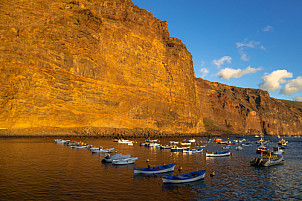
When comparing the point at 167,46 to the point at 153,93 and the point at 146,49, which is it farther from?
the point at 153,93

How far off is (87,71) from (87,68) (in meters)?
1.28

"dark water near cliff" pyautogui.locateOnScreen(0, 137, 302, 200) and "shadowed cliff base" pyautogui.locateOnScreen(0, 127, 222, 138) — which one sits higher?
"shadowed cliff base" pyautogui.locateOnScreen(0, 127, 222, 138)

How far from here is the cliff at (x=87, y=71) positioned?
76.7 m

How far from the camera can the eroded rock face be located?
253 feet

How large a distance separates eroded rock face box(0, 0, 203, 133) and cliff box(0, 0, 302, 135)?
30 cm

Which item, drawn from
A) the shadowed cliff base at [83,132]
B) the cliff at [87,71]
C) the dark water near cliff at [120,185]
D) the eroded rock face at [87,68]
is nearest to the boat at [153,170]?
the dark water near cliff at [120,185]

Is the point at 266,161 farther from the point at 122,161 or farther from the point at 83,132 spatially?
the point at 83,132

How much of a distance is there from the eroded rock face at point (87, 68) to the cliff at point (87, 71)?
30cm

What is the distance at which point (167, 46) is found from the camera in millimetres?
130250

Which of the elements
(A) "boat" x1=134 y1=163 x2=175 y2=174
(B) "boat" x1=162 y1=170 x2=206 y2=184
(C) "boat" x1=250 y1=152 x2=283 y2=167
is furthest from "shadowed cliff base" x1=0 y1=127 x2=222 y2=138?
(B) "boat" x1=162 y1=170 x2=206 y2=184

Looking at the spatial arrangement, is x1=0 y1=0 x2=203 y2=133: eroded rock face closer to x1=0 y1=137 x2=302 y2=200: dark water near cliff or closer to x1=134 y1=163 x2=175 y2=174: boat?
x1=0 y1=137 x2=302 y2=200: dark water near cliff

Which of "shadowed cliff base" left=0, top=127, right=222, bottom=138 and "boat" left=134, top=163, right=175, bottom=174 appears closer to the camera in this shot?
"boat" left=134, top=163, right=175, bottom=174

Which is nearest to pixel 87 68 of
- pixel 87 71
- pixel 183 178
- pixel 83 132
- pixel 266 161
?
pixel 87 71

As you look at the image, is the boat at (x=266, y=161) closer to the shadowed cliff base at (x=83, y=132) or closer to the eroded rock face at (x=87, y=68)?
the shadowed cliff base at (x=83, y=132)
